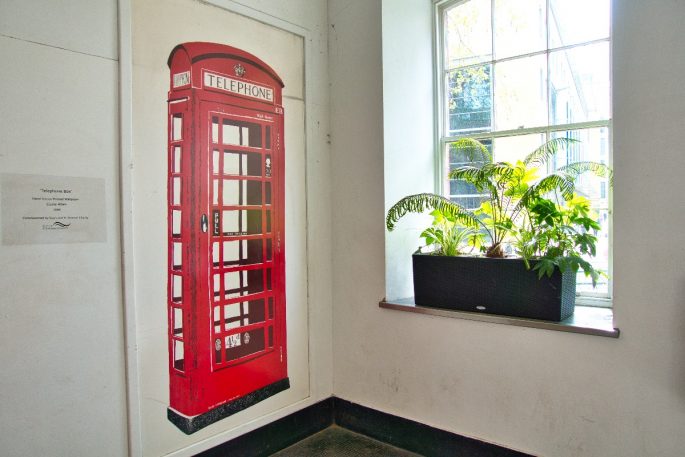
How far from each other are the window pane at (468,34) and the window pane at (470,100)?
0.26 ft

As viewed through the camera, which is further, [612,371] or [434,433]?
[434,433]

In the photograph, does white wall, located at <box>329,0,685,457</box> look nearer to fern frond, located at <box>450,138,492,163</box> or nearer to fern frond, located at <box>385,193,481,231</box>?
fern frond, located at <box>385,193,481,231</box>

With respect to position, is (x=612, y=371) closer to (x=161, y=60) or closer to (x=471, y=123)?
(x=471, y=123)

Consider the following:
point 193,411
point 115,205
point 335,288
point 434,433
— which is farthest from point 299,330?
point 115,205

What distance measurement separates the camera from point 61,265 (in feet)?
6.51

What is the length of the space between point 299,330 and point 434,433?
3.34 ft

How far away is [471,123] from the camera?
3104mm

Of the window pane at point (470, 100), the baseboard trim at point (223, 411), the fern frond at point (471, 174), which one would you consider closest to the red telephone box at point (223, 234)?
the baseboard trim at point (223, 411)

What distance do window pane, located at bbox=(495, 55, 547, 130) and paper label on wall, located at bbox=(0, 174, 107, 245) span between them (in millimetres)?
2351

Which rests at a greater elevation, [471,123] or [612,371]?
[471,123]

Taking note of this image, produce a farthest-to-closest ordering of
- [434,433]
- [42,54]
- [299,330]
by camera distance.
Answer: [299,330]
[434,433]
[42,54]

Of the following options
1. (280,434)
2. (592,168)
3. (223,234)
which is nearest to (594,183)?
(592,168)

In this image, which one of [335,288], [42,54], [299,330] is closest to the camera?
[42,54]

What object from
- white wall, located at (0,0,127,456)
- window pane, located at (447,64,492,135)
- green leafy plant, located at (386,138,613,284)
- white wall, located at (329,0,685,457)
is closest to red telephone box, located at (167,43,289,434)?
white wall, located at (0,0,127,456)
